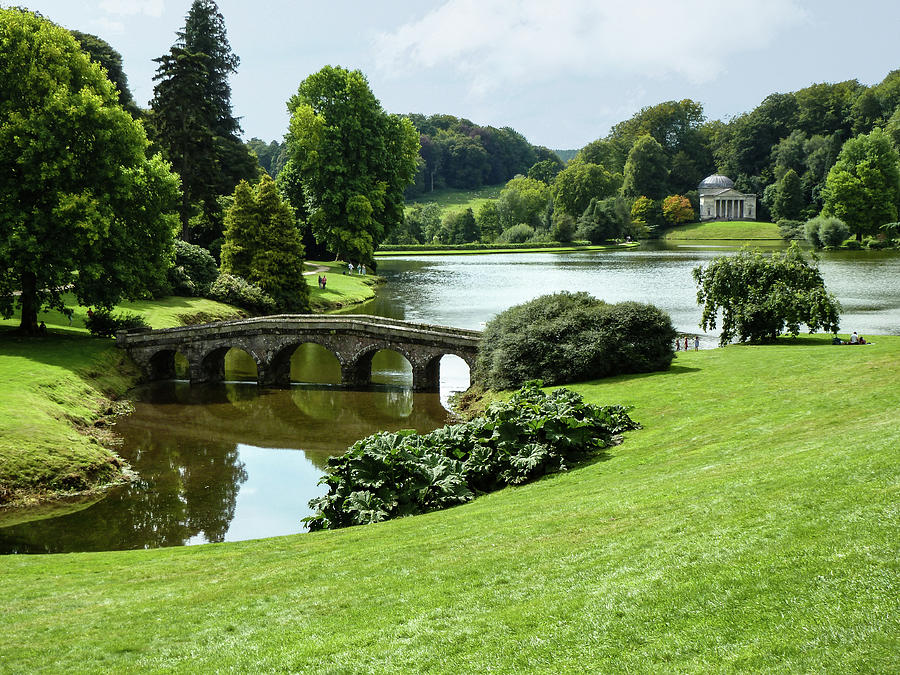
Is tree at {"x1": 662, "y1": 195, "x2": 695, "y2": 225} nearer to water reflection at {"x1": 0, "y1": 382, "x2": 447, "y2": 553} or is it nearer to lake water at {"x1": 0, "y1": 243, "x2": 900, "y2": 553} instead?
lake water at {"x1": 0, "y1": 243, "x2": 900, "y2": 553}

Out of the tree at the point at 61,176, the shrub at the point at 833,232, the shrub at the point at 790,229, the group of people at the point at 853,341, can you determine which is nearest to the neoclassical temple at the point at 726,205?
the shrub at the point at 790,229

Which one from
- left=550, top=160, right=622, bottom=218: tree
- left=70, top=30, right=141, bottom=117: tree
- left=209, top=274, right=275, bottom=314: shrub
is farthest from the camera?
left=550, top=160, right=622, bottom=218: tree

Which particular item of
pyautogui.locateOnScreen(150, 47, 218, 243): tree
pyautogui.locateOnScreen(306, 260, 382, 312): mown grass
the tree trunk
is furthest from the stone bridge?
pyautogui.locateOnScreen(150, 47, 218, 243): tree

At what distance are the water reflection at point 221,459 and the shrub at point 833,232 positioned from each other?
90.2 metres

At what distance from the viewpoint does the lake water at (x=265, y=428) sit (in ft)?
71.6

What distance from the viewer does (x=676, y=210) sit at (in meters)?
164

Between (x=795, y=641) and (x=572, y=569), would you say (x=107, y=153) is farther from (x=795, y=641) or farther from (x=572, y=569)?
(x=795, y=641)

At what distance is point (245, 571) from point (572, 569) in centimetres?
668

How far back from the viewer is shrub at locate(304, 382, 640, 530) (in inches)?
718

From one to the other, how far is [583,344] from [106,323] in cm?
2818

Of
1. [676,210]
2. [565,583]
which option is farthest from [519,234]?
[565,583]

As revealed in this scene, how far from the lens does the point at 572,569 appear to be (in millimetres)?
10297

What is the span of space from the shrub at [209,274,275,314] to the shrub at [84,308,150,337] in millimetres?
13998

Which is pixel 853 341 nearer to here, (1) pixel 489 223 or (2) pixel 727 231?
(2) pixel 727 231
